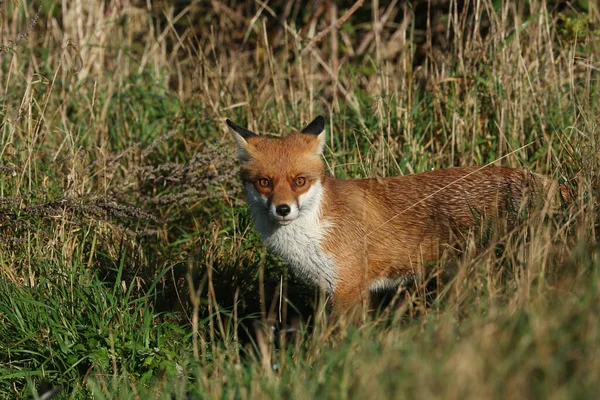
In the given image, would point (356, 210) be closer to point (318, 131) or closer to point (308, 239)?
point (308, 239)

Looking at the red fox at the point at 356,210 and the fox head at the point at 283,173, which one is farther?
the red fox at the point at 356,210

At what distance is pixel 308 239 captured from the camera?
5.05m

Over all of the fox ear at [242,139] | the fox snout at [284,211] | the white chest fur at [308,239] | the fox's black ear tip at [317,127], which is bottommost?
the white chest fur at [308,239]

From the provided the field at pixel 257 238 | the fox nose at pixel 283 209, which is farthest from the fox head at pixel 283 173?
the field at pixel 257 238

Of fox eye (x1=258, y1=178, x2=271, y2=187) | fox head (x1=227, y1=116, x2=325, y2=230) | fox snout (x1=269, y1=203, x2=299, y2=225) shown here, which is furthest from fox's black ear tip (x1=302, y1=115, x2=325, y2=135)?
fox snout (x1=269, y1=203, x2=299, y2=225)

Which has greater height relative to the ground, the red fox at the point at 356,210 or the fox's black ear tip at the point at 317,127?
the fox's black ear tip at the point at 317,127

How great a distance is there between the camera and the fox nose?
15.4ft

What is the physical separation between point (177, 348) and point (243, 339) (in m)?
0.67

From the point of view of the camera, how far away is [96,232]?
6133mm

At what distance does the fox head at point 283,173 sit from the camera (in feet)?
15.8

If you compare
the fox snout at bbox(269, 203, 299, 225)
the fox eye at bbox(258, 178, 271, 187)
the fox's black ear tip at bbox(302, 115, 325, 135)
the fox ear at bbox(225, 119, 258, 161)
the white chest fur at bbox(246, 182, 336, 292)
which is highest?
the fox's black ear tip at bbox(302, 115, 325, 135)

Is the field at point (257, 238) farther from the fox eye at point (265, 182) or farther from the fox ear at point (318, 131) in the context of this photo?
the fox ear at point (318, 131)

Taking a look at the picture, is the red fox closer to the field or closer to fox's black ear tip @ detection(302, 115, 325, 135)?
fox's black ear tip @ detection(302, 115, 325, 135)

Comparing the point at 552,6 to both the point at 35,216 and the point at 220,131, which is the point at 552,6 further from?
the point at 35,216
